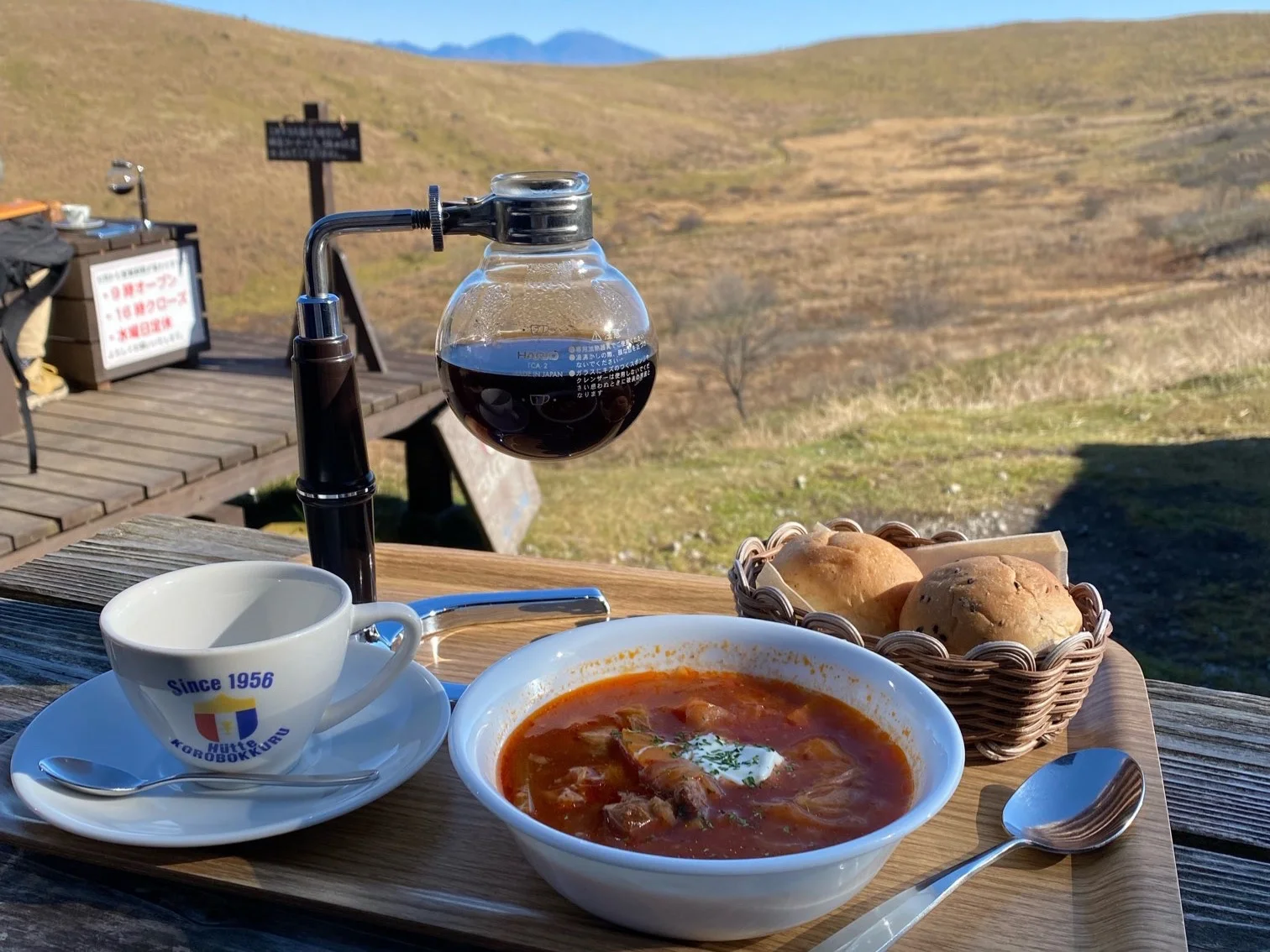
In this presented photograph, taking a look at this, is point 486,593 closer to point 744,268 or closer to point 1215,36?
point 744,268

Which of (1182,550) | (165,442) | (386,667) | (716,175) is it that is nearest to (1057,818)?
(386,667)

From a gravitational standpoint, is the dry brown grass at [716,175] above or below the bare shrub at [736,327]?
above

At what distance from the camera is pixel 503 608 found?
74.0 inches

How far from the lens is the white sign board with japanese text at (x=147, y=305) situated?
20.5 ft

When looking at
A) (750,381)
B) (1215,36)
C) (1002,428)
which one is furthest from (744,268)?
(1215,36)

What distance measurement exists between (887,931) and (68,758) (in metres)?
0.95

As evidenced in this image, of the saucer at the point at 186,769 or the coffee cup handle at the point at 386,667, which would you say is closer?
the saucer at the point at 186,769

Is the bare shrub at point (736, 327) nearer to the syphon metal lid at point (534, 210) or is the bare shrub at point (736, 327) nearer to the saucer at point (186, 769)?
the syphon metal lid at point (534, 210)

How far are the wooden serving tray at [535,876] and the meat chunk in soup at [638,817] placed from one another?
10cm

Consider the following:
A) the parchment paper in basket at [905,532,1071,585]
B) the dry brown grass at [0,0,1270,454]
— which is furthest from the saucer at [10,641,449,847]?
the dry brown grass at [0,0,1270,454]

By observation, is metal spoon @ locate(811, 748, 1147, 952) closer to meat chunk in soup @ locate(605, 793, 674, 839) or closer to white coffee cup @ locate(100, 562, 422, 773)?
meat chunk in soup @ locate(605, 793, 674, 839)

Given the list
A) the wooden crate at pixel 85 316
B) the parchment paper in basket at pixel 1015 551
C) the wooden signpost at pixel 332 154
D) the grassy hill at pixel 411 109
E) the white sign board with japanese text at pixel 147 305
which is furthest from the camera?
the grassy hill at pixel 411 109

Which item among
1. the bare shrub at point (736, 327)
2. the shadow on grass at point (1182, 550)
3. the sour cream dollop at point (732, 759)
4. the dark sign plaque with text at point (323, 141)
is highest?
the dark sign plaque with text at point (323, 141)

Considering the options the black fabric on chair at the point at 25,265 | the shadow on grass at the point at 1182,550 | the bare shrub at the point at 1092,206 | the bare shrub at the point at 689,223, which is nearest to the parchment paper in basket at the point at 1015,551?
the shadow on grass at the point at 1182,550
